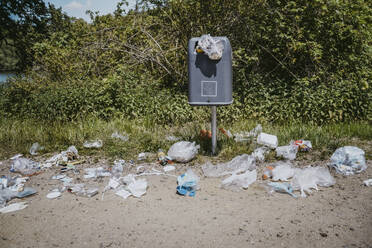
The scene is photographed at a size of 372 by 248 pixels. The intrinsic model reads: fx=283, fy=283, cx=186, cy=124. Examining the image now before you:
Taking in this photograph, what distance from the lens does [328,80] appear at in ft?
16.2

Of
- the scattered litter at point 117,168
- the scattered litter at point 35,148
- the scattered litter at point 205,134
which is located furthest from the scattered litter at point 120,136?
the scattered litter at point 205,134

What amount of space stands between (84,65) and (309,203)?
17.5 feet

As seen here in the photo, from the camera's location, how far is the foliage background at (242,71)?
4.64 metres

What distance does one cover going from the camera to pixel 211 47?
119 inches

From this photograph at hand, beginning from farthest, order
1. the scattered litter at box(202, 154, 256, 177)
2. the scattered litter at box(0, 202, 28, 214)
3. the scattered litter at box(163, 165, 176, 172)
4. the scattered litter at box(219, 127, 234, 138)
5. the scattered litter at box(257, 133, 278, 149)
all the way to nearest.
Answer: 1. the scattered litter at box(219, 127, 234, 138)
2. the scattered litter at box(257, 133, 278, 149)
3. the scattered litter at box(163, 165, 176, 172)
4. the scattered litter at box(202, 154, 256, 177)
5. the scattered litter at box(0, 202, 28, 214)

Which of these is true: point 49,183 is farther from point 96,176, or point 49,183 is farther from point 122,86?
point 122,86

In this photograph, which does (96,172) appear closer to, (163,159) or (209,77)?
(163,159)

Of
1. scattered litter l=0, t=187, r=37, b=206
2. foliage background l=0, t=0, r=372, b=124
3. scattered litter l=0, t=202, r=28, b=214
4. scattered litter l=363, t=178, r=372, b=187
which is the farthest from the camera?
foliage background l=0, t=0, r=372, b=124

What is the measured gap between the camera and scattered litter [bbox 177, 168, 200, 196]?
2688 millimetres

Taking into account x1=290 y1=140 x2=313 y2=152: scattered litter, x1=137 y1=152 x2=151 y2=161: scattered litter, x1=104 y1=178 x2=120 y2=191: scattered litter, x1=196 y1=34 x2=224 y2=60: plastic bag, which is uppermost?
x1=196 y1=34 x2=224 y2=60: plastic bag

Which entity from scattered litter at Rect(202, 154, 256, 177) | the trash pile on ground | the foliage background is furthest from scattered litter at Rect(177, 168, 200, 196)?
the foliage background

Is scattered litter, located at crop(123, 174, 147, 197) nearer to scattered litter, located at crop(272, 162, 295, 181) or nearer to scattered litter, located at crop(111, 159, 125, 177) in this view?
scattered litter, located at crop(111, 159, 125, 177)

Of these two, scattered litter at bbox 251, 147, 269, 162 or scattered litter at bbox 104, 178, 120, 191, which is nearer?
scattered litter at bbox 104, 178, 120, 191

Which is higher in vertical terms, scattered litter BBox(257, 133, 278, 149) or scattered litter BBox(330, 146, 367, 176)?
scattered litter BBox(257, 133, 278, 149)
